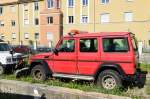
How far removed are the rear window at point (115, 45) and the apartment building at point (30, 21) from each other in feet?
158

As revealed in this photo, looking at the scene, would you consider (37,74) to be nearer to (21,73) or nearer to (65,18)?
(21,73)

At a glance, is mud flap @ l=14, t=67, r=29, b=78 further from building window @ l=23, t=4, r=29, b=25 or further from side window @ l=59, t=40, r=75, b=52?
building window @ l=23, t=4, r=29, b=25

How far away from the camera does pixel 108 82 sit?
12.0 metres

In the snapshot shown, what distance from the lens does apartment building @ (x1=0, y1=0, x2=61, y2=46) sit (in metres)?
60.9

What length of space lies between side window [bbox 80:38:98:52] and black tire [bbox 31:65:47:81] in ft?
7.06

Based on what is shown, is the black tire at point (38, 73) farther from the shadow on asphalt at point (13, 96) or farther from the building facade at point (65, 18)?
the building facade at point (65, 18)

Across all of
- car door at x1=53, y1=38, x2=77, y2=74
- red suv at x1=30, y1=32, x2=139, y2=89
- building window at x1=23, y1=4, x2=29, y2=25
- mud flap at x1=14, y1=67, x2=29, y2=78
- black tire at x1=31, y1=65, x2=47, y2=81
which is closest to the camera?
red suv at x1=30, y1=32, x2=139, y2=89

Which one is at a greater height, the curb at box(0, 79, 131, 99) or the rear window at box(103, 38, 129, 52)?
the rear window at box(103, 38, 129, 52)

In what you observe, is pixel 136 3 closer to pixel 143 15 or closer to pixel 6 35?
pixel 143 15

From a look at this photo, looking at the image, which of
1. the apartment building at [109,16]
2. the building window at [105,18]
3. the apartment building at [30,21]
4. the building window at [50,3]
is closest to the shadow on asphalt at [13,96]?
the apartment building at [109,16]

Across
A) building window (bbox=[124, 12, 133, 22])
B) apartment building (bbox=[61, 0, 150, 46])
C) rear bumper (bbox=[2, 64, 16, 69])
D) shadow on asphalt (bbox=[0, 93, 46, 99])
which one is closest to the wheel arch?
shadow on asphalt (bbox=[0, 93, 46, 99])

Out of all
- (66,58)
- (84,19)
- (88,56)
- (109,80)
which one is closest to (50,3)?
A: (84,19)

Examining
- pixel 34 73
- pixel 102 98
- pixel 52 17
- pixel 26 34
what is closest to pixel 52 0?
pixel 52 17

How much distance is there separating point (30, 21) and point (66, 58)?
5460cm
